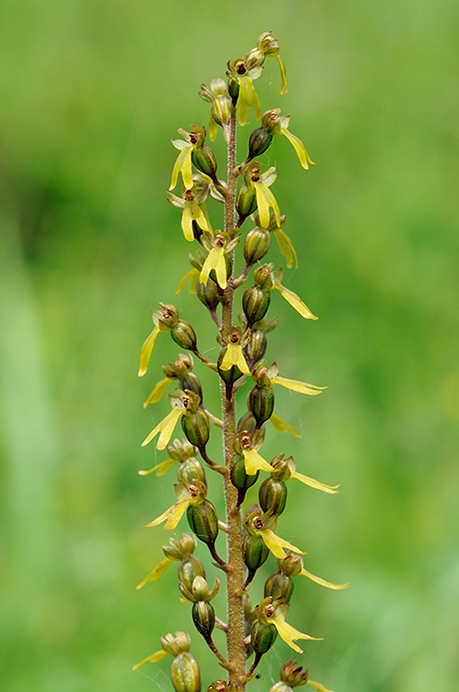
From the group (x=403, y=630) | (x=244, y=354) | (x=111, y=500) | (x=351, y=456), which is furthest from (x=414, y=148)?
(x=244, y=354)

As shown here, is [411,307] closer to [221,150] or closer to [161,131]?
[221,150]

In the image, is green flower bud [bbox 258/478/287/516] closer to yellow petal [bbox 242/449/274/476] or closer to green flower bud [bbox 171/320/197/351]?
yellow petal [bbox 242/449/274/476]

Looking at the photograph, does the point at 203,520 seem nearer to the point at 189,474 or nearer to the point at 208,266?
the point at 189,474

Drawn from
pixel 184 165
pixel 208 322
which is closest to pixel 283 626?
pixel 184 165

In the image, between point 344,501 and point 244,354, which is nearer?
point 244,354

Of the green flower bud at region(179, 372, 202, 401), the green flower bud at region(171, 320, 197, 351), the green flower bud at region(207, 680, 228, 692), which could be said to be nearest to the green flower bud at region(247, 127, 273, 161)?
the green flower bud at region(171, 320, 197, 351)
